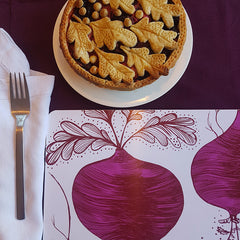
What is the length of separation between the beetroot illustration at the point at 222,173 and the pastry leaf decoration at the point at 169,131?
52 millimetres

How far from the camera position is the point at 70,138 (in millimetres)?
764

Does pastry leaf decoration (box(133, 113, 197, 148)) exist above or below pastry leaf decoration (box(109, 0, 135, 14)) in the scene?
below

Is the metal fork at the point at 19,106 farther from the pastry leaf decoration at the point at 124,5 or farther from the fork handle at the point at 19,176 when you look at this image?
the pastry leaf decoration at the point at 124,5

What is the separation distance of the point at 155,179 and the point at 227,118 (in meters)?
0.25

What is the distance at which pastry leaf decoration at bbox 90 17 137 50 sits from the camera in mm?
723

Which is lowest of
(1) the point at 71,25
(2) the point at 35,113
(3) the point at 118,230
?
(3) the point at 118,230

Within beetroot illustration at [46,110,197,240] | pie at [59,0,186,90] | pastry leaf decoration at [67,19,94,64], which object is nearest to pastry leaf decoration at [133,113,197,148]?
beetroot illustration at [46,110,197,240]

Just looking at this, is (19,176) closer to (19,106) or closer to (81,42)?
(19,106)

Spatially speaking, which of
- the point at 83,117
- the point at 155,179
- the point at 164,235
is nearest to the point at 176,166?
the point at 155,179

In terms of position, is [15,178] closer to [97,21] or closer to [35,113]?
[35,113]

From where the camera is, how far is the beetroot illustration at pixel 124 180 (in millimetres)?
699

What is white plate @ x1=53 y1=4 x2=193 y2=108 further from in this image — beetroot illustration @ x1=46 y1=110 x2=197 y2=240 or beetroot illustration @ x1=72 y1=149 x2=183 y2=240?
beetroot illustration @ x1=72 y1=149 x2=183 y2=240

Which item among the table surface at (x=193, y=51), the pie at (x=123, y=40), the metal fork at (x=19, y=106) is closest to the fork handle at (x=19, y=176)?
the metal fork at (x=19, y=106)

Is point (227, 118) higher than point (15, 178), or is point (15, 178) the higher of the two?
point (227, 118)
